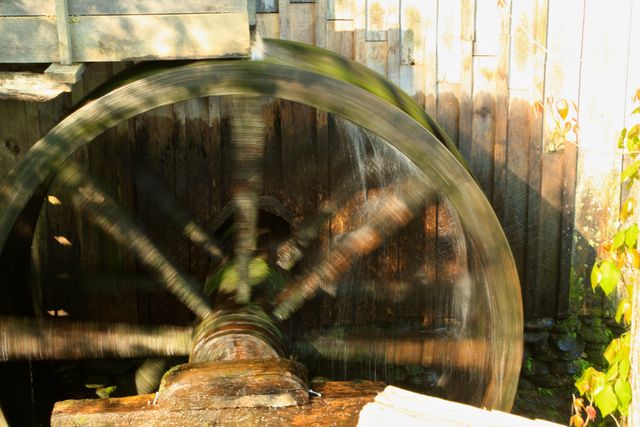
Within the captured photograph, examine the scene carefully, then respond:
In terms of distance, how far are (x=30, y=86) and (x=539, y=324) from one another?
2.92 metres

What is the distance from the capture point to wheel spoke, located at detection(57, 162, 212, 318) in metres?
4.21

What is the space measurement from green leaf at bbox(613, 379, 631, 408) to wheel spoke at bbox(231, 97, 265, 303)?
1.59 metres

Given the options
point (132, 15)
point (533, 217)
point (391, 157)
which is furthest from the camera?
point (533, 217)

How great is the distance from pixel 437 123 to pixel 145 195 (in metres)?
1.49

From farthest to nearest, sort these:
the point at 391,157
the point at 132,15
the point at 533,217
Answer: the point at 533,217, the point at 391,157, the point at 132,15

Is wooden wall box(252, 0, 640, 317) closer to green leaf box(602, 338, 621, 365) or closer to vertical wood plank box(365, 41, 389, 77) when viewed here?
vertical wood plank box(365, 41, 389, 77)

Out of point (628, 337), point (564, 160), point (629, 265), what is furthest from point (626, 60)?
point (628, 337)

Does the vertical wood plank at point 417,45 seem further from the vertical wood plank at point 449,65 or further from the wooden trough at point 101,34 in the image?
the wooden trough at point 101,34

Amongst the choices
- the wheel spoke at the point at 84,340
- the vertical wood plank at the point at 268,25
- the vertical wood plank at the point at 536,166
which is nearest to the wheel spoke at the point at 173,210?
the wheel spoke at the point at 84,340

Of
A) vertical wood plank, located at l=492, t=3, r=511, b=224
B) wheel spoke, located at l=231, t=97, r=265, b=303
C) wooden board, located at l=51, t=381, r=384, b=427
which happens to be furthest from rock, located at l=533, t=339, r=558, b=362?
wooden board, located at l=51, t=381, r=384, b=427

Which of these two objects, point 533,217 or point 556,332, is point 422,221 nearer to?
point 533,217

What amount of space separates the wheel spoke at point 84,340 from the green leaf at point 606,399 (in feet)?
5.78

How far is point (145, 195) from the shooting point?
15.5 ft

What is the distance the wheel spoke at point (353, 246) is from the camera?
4.21 metres
